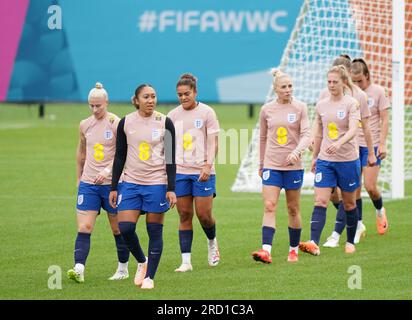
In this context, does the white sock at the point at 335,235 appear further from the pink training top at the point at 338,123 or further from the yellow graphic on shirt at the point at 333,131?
the yellow graphic on shirt at the point at 333,131

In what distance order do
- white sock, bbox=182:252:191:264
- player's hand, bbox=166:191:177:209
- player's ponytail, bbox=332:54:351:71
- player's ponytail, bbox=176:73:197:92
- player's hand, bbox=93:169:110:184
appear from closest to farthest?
player's hand, bbox=166:191:177:209
player's hand, bbox=93:169:110:184
player's ponytail, bbox=176:73:197:92
white sock, bbox=182:252:191:264
player's ponytail, bbox=332:54:351:71

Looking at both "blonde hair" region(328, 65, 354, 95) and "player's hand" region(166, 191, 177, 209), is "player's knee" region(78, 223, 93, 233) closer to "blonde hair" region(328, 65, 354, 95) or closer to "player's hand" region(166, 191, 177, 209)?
"player's hand" region(166, 191, 177, 209)

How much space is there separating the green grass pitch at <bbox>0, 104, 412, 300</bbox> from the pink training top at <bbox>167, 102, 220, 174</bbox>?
111 cm

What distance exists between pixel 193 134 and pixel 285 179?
4.02 feet

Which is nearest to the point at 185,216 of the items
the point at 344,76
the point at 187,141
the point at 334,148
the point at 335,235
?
the point at 187,141

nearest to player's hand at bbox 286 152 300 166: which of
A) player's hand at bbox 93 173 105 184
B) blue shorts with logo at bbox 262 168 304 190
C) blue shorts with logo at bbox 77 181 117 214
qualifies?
blue shorts with logo at bbox 262 168 304 190

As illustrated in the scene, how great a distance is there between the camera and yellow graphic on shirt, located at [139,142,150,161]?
32.4 ft

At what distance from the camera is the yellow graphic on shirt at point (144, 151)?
32.4 feet

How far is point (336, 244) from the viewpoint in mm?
12547

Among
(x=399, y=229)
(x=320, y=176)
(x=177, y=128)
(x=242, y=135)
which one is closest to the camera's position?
(x=177, y=128)

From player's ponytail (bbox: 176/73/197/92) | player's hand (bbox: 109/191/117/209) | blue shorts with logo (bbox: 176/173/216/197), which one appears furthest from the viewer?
blue shorts with logo (bbox: 176/173/216/197)
